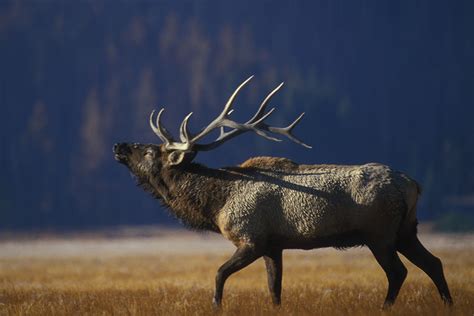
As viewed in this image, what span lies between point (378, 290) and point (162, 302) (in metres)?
3.70

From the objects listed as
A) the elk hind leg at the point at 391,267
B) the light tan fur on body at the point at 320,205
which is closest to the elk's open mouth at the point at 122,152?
the light tan fur on body at the point at 320,205

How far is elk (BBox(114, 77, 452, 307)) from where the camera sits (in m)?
11.0

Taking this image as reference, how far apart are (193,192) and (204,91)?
265 ft

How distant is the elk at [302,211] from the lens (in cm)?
1098

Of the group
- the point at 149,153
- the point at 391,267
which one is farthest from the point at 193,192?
→ the point at 391,267

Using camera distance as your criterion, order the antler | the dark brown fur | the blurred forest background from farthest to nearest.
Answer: the blurred forest background, the antler, the dark brown fur

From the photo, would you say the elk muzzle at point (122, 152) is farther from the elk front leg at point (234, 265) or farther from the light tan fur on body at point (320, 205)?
the elk front leg at point (234, 265)

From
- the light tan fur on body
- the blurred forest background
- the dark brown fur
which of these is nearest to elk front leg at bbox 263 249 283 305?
the dark brown fur

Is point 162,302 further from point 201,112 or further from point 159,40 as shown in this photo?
point 159,40

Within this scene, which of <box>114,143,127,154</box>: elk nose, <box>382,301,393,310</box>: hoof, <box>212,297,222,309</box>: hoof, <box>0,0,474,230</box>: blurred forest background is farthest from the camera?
<box>0,0,474,230</box>: blurred forest background

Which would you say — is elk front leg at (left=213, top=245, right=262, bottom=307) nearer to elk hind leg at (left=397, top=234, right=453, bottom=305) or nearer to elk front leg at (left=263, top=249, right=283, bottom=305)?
elk front leg at (left=263, top=249, right=283, bottom=305)

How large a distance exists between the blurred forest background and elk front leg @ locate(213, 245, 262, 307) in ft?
199

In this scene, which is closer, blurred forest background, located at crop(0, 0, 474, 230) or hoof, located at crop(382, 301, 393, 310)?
hoof, located at crop(382, 301, 393, 310)

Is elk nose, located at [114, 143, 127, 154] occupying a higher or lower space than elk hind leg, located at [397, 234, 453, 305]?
higher
